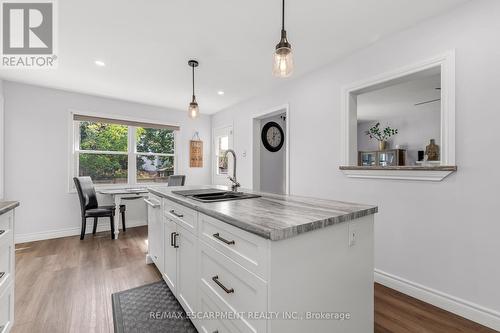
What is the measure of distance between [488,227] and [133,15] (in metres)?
3.25

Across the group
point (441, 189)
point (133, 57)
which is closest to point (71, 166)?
point (133, 57)

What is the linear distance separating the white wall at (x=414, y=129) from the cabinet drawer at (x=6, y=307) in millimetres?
6723

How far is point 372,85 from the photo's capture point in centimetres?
246

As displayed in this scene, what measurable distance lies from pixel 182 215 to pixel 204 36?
1746 millimetres

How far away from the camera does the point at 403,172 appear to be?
218cm

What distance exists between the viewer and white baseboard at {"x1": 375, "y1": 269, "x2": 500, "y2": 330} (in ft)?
5.63

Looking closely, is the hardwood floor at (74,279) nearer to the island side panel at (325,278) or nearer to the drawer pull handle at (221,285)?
the drawer pull handle at (221,285)

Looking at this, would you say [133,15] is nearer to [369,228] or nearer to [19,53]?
[19,53]

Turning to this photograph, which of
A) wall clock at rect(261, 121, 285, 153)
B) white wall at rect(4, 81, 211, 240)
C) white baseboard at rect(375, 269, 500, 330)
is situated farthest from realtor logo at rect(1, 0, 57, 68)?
white baseboard at rect(375, 269, 500, 330)

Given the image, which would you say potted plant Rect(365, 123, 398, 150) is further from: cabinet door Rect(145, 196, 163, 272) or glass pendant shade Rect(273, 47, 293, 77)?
cabinet door Rect(145, 196, 163, 272)

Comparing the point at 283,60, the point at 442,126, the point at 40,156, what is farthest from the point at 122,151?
the point at 442,126

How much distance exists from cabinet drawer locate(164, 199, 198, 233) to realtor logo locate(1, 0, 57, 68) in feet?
6.16

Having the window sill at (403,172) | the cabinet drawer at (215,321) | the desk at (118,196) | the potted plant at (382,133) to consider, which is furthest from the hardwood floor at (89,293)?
the potted plant at (382,133)

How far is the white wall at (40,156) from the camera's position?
3.54 meters
